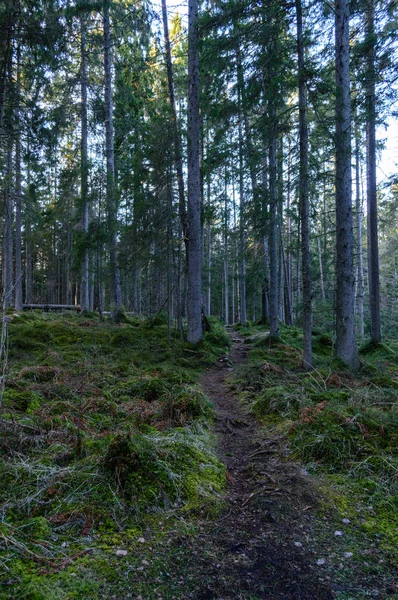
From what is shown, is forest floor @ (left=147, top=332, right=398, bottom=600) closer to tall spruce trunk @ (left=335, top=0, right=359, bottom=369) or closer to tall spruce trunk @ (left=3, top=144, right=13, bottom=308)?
tall spruce trunk @ (left=3, top=144, right=13, bottom=308)

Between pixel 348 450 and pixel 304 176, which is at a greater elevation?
pixel 304 176

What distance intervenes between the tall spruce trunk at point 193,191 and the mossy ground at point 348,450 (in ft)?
11.8

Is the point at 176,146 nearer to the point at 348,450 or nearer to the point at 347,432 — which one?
the point at 347,432

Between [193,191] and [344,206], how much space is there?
4.62m

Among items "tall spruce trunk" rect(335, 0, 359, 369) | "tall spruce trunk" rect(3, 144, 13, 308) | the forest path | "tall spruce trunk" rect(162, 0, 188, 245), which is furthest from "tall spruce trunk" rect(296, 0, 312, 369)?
"tall spruce trunk" rect(3, 144, 13, 308)

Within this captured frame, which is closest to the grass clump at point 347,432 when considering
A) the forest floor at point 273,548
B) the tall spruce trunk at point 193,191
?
the forest floor at point 273,548

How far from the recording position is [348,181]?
324 inches

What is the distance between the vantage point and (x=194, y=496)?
9.87ft

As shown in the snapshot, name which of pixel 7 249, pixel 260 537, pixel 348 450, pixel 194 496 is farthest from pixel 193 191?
pixel 260 537

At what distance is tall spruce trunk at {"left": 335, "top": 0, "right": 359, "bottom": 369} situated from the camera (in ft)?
25.9

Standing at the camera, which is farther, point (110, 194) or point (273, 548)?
point (110, 194)

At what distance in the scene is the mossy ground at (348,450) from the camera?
2.44 metres

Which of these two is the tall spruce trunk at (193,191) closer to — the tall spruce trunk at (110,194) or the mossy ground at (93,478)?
the tall spruce trunk at (110,194)

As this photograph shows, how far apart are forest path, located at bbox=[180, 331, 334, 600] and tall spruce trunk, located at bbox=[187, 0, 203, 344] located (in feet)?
21.9
